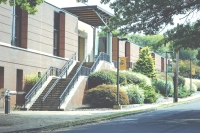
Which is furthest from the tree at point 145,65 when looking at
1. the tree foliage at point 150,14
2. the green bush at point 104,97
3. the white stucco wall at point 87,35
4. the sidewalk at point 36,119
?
the tree foliage at point 150,14

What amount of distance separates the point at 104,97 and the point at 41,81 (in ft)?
17.3

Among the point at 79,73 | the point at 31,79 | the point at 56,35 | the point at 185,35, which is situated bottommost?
the point at 31,79

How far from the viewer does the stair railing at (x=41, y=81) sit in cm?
2725

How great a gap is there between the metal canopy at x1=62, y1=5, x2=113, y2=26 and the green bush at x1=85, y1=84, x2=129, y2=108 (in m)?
11.0

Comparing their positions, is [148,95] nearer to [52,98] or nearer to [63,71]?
[63,71]

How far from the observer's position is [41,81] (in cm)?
2925

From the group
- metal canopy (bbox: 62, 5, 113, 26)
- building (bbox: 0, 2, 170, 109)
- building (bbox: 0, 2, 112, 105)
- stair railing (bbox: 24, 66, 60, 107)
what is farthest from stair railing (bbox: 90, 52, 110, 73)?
metal canopy (bbox: 62, 5, 113, 26)

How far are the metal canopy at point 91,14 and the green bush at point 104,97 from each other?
1098cm

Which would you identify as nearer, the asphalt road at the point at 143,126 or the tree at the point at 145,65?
the asphalt road at the point at 143,126

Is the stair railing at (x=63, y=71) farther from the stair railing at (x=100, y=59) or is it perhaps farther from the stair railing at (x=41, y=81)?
the stair railing at (x=100, y=59)

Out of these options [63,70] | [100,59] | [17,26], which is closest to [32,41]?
[17,26]

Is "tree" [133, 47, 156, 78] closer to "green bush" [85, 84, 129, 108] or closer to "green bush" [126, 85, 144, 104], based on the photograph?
"green bush" [126, 85, 144, 104]

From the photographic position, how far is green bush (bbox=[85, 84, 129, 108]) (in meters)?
28.5

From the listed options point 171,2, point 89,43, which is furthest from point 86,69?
point 171,2
